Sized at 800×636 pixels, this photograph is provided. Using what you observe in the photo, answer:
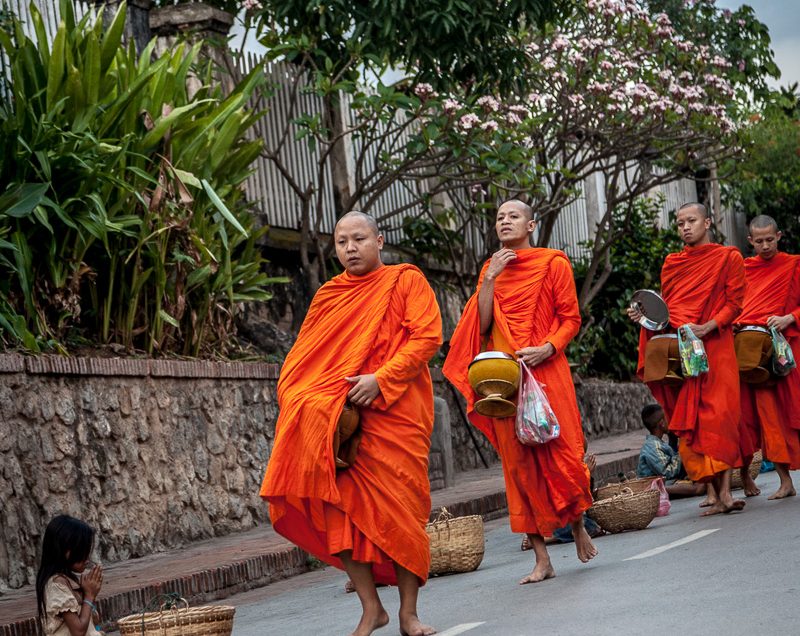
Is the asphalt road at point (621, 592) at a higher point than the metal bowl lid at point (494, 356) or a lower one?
lower

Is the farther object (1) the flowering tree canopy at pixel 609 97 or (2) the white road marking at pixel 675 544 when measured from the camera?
(1) the flowering tree canopy at pixel 609 97

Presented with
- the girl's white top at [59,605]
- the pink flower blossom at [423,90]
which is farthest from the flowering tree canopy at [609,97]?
the girl's white top at [59,605]

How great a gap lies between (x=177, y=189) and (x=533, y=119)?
5.55 metres

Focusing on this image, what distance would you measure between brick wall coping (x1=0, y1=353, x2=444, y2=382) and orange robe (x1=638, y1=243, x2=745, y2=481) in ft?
11.3

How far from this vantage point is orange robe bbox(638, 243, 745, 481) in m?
10.8

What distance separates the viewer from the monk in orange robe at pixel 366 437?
6.57m

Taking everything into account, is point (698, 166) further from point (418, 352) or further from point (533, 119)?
point (418, 352)

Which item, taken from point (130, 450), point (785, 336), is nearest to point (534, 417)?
point (130, 450)

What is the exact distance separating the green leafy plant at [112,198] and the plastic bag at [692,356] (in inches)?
147

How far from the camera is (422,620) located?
23.2ft

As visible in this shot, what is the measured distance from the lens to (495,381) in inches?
324

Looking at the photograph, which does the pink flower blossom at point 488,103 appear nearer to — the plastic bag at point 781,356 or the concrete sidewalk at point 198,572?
the concrete sidewalk at point 198,572

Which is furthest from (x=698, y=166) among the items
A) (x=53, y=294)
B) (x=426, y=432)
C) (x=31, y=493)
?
(x=426, y=432)

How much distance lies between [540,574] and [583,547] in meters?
0.42
